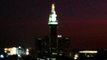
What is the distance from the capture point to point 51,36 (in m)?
143

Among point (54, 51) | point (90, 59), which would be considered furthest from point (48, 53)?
point (90, 59)

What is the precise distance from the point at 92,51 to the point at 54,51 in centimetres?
1264

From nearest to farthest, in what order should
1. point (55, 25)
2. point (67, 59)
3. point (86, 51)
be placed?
point (67, 59), point (86, 51), point (55, 25)

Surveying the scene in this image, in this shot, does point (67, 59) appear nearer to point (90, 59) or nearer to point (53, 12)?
point (90, 59)

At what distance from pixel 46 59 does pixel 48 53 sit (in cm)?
1465

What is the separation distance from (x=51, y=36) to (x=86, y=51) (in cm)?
1202

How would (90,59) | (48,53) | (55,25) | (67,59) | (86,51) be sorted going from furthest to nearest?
(55,25) → (86,51) → (48,53) → (90,59) → (67,59)

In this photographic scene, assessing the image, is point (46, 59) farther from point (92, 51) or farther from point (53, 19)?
point (53, 19)

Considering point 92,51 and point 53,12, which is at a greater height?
point 53,12

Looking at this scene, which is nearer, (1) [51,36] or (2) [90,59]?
(2) [90,59]

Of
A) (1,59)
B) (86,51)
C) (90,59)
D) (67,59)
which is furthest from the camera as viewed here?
(86,51)

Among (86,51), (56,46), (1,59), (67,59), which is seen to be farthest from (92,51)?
(1,59)

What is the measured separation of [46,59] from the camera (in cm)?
11838

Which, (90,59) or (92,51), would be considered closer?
(90,59)
